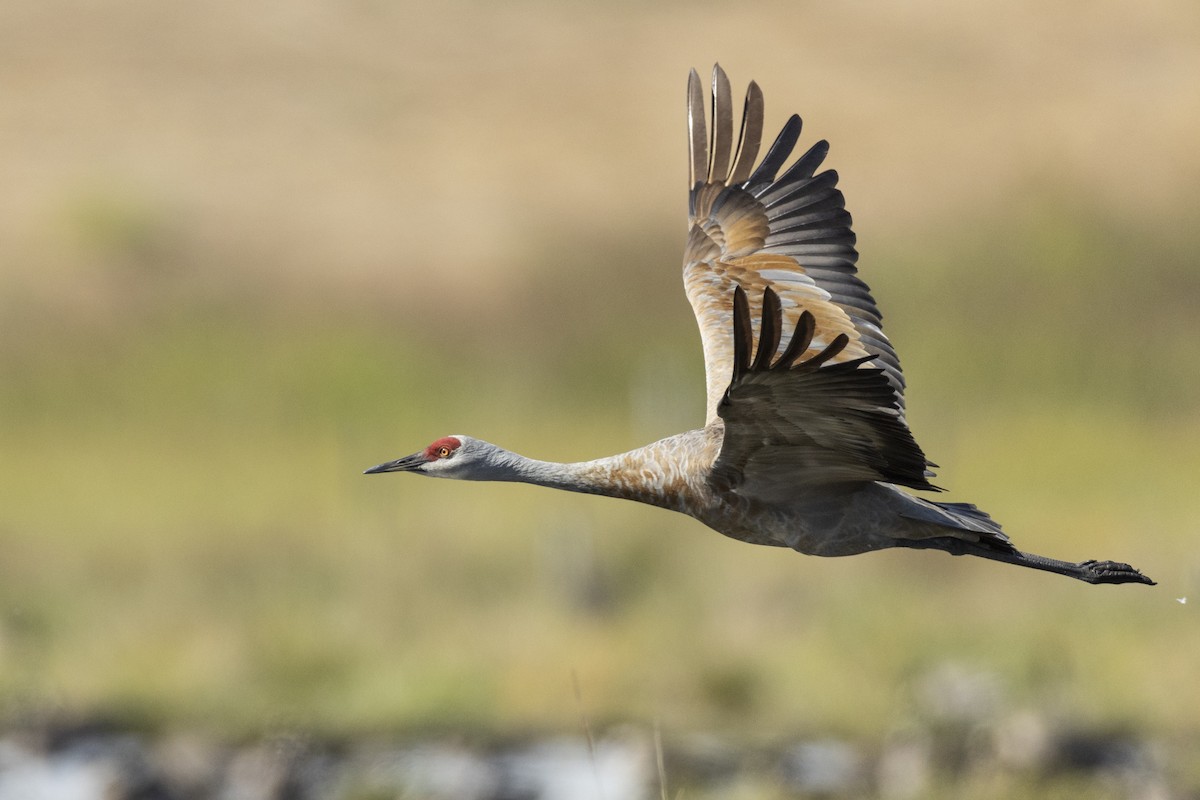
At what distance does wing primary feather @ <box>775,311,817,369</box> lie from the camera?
5727mm

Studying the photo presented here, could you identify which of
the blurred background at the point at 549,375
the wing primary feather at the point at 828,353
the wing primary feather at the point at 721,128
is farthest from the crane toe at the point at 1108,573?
the blurred background at the point at 549,375

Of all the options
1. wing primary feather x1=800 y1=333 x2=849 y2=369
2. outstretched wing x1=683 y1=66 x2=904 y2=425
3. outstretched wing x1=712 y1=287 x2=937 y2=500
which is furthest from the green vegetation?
wing primary feather x1=800 y1=333 x2=849 y2=369

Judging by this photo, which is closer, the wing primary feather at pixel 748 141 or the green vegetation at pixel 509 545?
the wing primary feather at pixel 748 141

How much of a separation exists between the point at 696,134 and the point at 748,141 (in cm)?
23

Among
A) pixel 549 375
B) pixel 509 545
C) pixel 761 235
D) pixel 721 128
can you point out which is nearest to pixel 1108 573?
pixel 761 235

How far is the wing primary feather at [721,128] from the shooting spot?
25.6ft

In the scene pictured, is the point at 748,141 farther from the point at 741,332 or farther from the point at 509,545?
the point at 509,545

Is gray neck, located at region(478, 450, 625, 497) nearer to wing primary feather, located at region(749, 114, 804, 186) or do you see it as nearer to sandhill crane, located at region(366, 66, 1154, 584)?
sandhill crane, located at region(366, 66, 1154, 584)

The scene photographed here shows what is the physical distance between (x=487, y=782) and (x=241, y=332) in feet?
30.9

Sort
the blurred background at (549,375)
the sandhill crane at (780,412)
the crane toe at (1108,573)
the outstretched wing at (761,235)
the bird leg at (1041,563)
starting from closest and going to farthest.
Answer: the sandhill crane at (780,412), the bird leg at (1041,563), the crane toe at (1108,573), the outstretched wing at (761,235), the blurred background at (549,375)

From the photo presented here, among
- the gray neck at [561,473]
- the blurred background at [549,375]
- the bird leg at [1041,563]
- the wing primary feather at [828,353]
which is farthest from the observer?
the blurred background at [549,375]

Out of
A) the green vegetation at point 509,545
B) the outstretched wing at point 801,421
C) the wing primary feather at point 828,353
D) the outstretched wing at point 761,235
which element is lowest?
the green vegetation at point 509,545

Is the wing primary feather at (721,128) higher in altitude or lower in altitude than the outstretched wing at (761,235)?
higher

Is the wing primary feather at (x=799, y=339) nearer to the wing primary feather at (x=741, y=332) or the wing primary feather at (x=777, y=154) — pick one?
the wing primary feather at (x=741, y=332)
